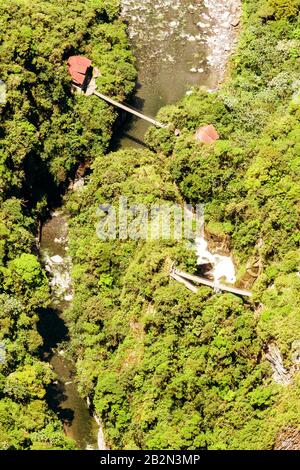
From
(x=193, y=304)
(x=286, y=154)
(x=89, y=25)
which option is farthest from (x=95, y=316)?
(x=89, y=25)

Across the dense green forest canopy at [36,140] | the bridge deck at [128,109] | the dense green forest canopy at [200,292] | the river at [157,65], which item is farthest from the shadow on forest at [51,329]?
the bridge deck at [128,109]

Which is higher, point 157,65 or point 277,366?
point 157,65

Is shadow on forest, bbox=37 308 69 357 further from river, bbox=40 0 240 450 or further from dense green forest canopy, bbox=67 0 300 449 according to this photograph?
dense green forest canopy, bbox=67 0 300 449

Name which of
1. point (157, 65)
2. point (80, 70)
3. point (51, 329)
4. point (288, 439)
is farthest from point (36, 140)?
point (288, 439)

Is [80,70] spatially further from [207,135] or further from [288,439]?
[288,439]

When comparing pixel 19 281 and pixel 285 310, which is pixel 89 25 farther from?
pixel 285 310

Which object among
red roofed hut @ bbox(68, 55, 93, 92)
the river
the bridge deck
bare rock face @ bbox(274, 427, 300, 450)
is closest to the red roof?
red roofed hut @ bbox(68, 55, 93, 92)
